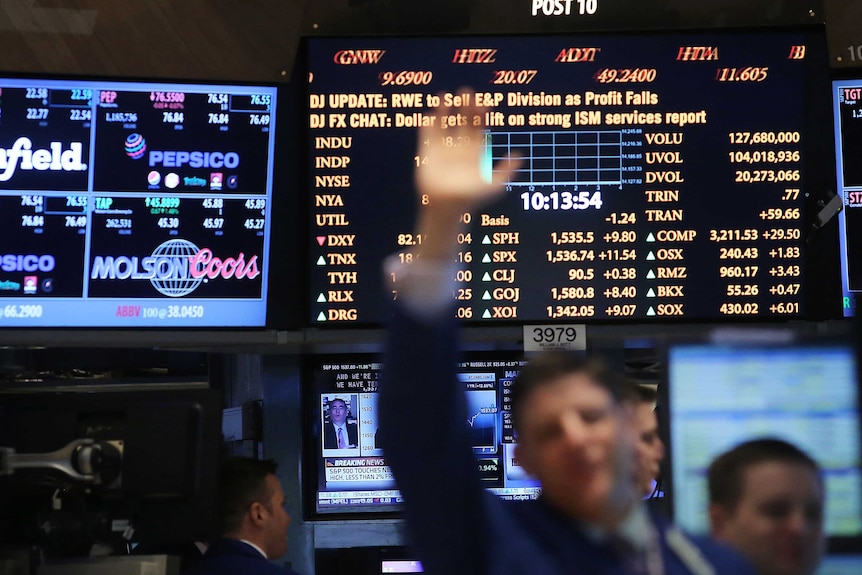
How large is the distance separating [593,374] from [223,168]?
2.50 metres

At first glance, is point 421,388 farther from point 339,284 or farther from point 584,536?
point 339,284

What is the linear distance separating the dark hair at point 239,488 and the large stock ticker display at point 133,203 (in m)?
0.49

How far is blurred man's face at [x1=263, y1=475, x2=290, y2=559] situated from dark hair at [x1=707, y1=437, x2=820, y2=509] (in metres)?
2.13

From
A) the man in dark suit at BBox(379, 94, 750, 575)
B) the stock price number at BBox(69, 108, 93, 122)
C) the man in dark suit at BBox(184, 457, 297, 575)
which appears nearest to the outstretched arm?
the man in dark suit at BBox(379, 94, 750, 575)

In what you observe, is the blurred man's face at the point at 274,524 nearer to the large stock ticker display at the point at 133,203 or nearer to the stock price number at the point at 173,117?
the large stock ticker display at the point at 133,203

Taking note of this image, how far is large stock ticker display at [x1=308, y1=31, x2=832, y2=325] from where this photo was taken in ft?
11.1

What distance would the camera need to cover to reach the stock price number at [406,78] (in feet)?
11.3

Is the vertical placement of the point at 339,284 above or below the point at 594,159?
below

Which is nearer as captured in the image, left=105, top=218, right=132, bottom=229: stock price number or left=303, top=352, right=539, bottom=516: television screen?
left=105, top=218, right=132, bottom=229: stock price number

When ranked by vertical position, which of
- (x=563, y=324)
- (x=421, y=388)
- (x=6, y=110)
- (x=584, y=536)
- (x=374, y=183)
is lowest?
(x=584, y=536)

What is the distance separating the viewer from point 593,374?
1.15 metres

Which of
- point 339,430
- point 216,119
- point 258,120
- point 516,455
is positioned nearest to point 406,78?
point 258,120

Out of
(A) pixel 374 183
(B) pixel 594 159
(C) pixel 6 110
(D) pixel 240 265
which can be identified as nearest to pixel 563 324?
(B) pixel 594 159

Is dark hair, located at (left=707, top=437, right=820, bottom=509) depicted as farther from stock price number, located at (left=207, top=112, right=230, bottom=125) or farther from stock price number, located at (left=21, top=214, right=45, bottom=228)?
stock price number, located at (left=21, top=214, right=45, bottom=228)
